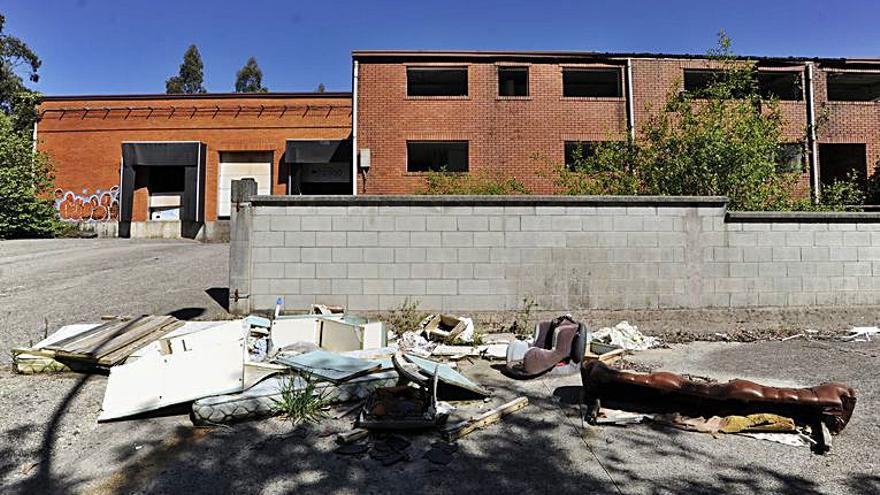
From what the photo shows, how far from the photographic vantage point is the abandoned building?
16.7 meters

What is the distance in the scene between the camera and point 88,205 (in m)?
22.1

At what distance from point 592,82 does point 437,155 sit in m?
6.76

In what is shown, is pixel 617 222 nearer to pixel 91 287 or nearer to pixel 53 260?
pixel 91 287

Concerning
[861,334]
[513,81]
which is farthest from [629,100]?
[861,334]

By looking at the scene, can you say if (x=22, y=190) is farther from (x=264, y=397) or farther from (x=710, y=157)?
(x=710, y=157)

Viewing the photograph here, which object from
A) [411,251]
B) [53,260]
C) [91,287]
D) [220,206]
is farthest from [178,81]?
[411,251]

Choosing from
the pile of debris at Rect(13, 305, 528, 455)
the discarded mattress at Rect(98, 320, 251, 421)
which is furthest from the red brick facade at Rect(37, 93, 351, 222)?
the discarded mattress at Rect(98, 320, 251, 421)

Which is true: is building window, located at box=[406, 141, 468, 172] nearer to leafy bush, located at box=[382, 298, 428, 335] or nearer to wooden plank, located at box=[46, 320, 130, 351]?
leafy bush, located at box=[382, 298, 428, 335]

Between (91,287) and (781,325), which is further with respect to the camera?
(91,287)

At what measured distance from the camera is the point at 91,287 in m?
8.66

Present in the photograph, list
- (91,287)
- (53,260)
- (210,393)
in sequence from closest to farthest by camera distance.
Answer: (210,393)
(91,287)
(53,260)

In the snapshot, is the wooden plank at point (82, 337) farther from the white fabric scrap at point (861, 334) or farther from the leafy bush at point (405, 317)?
the white fabric scrap at point (861, 334)

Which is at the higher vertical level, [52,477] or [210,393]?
[210,393]

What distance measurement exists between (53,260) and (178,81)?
1956 inches
